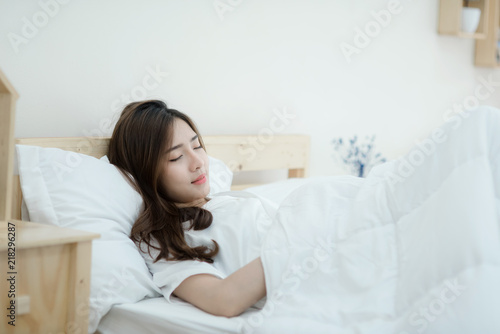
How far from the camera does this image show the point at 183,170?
1.52 meters

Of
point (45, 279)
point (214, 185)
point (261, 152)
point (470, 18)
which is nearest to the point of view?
point (45, 279)

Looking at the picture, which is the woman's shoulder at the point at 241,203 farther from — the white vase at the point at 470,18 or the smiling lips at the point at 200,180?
the white vase at the point at 470,18

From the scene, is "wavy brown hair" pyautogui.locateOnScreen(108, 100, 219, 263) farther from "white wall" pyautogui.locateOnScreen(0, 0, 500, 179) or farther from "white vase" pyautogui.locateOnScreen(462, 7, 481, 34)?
Answer: "white vase" pyautogui.locateOnScreen(462, 7, 481, 34)

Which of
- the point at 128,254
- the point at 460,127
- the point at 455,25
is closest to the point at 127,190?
the point at 128,254

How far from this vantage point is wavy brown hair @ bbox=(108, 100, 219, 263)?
136 cm

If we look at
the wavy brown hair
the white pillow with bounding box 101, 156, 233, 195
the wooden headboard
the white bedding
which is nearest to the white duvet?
the white bedding

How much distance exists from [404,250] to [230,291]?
0.39 meters

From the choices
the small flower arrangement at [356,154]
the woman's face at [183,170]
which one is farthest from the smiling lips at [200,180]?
the small flower arrangement at [356,154]

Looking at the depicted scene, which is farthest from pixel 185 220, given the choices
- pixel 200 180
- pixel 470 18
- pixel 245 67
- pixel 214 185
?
pixel 470 18

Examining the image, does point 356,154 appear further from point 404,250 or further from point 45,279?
point 45,279

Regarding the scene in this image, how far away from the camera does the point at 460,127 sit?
3.80ft

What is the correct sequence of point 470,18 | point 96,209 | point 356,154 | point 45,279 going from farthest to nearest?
1. point 470,18
2. point 356,154
3. point 96,209
4. point 45,279

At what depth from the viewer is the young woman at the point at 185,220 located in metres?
1.22

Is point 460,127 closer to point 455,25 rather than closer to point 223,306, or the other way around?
point 223,306
